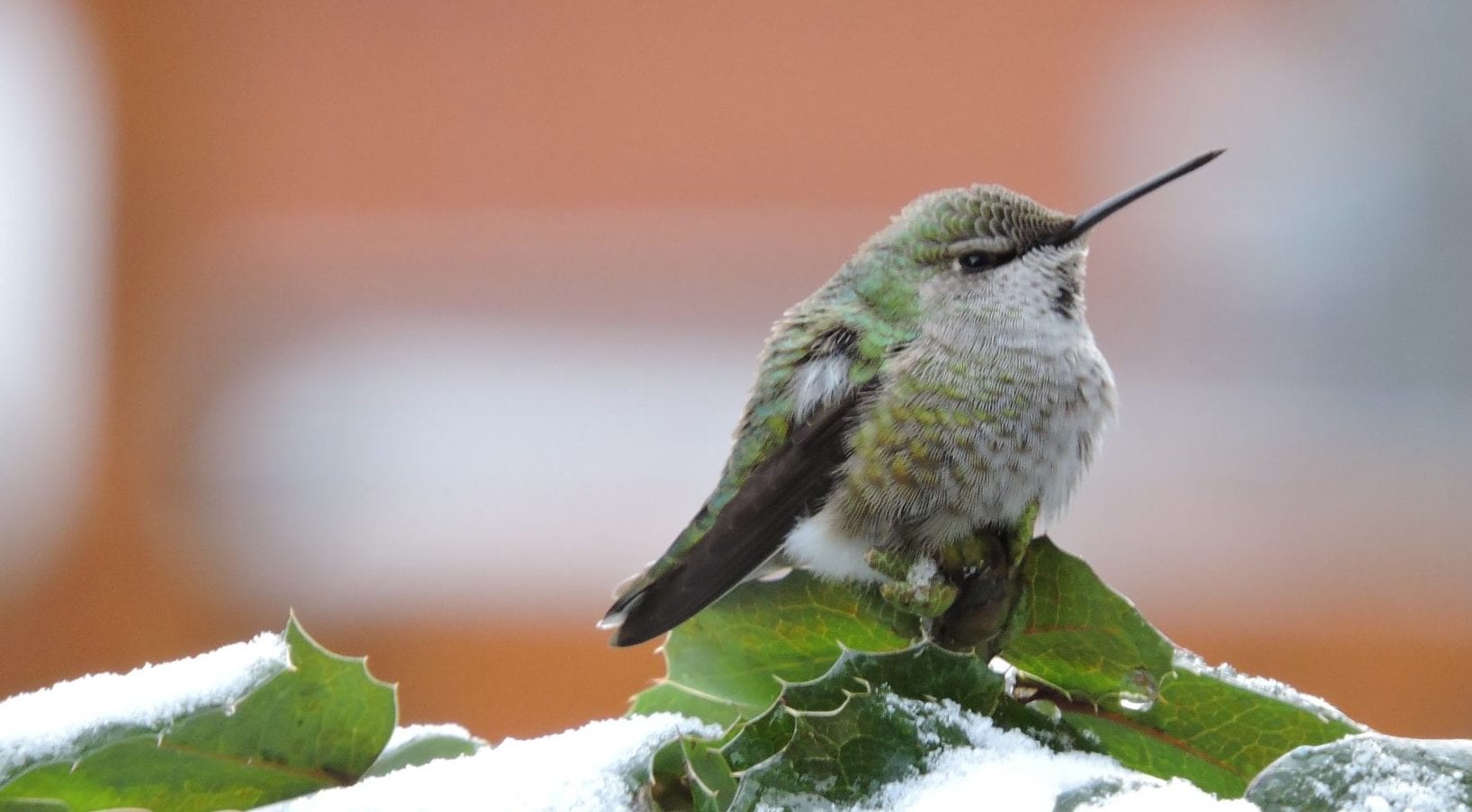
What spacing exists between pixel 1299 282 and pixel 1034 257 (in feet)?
15.2

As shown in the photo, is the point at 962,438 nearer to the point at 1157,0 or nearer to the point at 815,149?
the point at 815,149

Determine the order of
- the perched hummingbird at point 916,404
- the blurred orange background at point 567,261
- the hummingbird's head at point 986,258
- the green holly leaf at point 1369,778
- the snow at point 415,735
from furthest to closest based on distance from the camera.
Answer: the blurred orange background at point 567,261 < the hummingbird's head at point 986,258 < the perched hummingbird at point 916,404 < the snow at point 415,735 < the green holly leaf at point 1369,778

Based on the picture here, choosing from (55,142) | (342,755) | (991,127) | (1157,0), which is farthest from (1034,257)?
(55,142)

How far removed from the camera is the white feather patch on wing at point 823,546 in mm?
1294

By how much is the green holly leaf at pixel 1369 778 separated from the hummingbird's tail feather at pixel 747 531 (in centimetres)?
61

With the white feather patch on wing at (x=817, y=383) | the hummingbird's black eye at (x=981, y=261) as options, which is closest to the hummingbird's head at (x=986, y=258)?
the hummingbird's black eye at (x=981, y=261)

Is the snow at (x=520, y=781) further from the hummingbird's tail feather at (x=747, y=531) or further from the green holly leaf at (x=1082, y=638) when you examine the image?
the hummingbird's tail feather at (x=747, y=531)

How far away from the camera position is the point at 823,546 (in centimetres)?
147

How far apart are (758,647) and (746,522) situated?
63 cm

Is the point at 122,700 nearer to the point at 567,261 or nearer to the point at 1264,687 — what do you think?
the point at 1264,687

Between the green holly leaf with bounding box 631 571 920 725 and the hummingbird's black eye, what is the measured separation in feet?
3.01

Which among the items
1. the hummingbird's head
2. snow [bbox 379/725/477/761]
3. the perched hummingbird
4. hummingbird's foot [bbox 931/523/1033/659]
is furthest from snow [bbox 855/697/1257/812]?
the hummingbird's head

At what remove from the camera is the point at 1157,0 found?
5930mm

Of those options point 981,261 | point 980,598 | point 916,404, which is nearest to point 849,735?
point 980,598
